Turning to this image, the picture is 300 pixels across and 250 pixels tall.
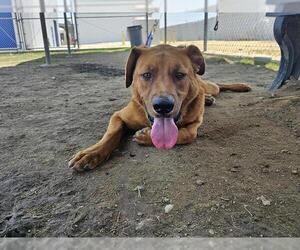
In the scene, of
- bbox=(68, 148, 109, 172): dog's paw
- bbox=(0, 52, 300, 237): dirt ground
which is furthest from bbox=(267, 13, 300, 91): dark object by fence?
bbox=(68, 148, 109, 172): dog's paw

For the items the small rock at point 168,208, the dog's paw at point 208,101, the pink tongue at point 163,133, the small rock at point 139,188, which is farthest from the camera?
the dog's paw at point 208,101

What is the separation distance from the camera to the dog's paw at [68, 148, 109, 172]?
6.68 ft

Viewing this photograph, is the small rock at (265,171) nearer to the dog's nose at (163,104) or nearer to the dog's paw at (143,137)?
the dog's nose at (163,104)

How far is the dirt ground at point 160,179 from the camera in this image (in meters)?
1.52

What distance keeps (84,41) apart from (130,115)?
67.6 ft

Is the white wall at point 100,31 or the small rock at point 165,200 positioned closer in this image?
the small rock at point 165,200

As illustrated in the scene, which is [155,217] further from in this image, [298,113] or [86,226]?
[298,113]

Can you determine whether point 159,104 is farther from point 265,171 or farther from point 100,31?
point 100,31

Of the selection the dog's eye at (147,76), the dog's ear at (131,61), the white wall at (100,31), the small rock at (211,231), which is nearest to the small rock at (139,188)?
the small rock at (211,231)

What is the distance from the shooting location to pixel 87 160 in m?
2.06

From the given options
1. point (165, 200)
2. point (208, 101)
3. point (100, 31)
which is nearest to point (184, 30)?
point (100, 31)

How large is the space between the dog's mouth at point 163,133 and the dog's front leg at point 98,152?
302mm

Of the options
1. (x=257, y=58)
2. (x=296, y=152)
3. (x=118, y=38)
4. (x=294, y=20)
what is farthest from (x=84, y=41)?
(x=296, y=152)

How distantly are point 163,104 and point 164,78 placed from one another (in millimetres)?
314
